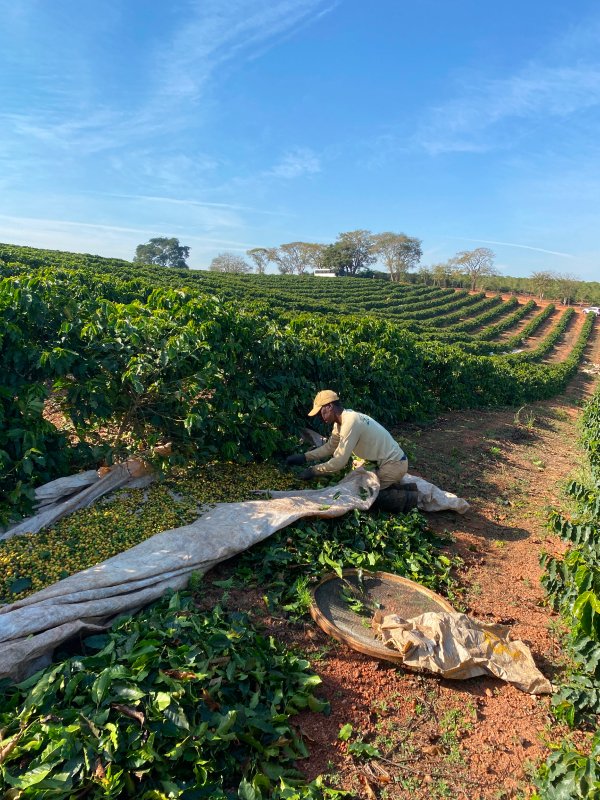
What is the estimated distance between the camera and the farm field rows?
7.77ft

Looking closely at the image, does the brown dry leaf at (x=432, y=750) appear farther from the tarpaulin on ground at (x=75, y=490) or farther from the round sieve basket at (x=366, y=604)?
the tarpaulin on ground at (x=75, y=490)

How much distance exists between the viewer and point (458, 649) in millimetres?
3119

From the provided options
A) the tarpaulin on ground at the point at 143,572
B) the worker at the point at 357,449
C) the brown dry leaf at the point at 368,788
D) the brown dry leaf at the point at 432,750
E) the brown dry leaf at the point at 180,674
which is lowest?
the brown dry leaf at the point at 432,750

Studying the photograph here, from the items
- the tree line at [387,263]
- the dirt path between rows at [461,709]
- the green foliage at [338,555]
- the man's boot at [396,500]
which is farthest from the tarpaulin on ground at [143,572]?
the tree line at [387,263]

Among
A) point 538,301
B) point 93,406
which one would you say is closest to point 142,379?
point 93,406

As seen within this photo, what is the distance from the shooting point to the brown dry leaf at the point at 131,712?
7.44ft

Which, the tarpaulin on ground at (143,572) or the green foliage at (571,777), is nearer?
the green foliage at (571,777)

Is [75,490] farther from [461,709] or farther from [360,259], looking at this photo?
[360,259]

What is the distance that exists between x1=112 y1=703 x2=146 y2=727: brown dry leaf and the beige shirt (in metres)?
2.77

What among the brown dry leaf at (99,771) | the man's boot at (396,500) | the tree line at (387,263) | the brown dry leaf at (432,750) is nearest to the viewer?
the brown dry leaf at (99,771)

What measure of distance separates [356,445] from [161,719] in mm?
3073

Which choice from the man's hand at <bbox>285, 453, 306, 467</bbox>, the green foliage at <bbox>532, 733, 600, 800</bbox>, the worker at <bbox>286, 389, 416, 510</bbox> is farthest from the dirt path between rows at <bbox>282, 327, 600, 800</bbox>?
the man's hand at <bbox>285, 453, 306, 467</bbox>

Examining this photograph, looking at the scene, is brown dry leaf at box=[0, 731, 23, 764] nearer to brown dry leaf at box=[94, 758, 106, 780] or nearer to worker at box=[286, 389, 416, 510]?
brown dry leaf at box=[94, 758, 106, 780]

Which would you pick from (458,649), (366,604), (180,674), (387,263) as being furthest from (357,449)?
(387,263)
